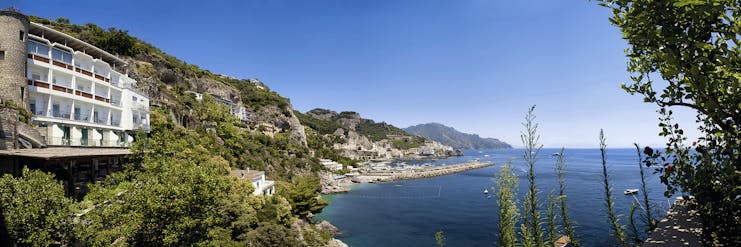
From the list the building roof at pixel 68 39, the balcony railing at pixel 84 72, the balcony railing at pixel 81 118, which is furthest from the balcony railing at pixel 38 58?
the balcony railing at pixel 81 118

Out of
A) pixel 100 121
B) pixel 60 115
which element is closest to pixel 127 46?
pixel 100 121

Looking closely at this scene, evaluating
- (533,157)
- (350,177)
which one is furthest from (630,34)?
(350,177)

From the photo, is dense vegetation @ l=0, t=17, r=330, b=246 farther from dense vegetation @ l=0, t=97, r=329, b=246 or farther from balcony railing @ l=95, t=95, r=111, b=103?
balcony railing @ l=95, t=95, r=111, b=103

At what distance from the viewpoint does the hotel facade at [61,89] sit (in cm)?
2133

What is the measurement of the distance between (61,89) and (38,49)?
306 cm

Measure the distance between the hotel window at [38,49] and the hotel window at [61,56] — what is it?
410 millimetres

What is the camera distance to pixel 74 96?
82.1ft

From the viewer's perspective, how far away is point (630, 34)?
170 inches

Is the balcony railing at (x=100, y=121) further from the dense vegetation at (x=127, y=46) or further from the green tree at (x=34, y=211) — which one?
the dense vegetation at (x=127, y=46)

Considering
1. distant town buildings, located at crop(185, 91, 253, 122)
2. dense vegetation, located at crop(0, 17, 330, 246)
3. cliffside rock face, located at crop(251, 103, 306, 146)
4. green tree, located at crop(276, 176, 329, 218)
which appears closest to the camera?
dense vegetation, located at crop(0, 17, 330, 246)

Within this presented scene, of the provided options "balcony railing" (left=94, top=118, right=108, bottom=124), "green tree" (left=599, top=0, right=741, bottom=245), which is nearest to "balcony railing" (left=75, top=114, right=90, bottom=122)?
"balcony railing" (left=94, top=118, right=108, bottom=124)

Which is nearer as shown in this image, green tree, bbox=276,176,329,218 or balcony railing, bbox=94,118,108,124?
balcony railing, bbox=94,118,108,124

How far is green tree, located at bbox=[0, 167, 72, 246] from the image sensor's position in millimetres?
11617

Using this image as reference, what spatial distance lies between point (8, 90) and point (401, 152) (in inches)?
6796
